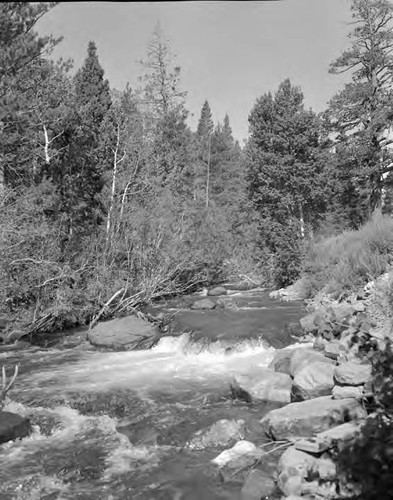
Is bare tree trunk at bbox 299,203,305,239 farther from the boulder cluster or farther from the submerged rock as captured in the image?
the submerged rock

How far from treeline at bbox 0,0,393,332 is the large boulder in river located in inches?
59.6

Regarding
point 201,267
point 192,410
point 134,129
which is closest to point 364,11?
point 134,129

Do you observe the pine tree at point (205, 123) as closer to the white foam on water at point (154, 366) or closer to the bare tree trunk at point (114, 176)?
the bare tree trunk at point (114, 176)

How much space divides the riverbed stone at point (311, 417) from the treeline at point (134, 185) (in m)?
8.77

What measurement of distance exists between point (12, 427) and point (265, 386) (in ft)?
12.1

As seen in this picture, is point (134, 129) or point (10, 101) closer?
point (10, 101)

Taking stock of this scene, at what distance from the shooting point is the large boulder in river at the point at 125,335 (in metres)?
12.1

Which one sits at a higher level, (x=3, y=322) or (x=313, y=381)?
(x=3, y=322)

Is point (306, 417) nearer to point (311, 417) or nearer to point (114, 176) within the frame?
point (311, 417)

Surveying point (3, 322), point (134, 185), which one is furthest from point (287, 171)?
point (3, 322)

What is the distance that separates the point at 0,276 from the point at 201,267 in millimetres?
12400

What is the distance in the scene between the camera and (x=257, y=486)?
4.64m

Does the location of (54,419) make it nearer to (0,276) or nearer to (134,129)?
(0,276)

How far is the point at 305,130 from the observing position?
79.7 ft
